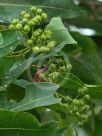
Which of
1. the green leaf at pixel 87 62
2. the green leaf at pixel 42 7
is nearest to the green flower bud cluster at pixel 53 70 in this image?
the green leaf at pixel 42 7

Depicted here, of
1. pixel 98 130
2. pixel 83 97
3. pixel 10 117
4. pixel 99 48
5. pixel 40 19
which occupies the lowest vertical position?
pixel 98 130

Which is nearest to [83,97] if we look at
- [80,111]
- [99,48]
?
[80,111]

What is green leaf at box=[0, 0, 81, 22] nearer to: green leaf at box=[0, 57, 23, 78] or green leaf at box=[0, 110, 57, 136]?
green leaf at box=[0, 57, 23, 78]

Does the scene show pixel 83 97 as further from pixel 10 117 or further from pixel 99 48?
pixel 99 48

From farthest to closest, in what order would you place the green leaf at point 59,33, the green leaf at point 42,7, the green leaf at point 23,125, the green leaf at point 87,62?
the green leaf at point 87,62, the green leaf at point 42,7, the green leaf at point 59,33, the green leaf at point 23,125

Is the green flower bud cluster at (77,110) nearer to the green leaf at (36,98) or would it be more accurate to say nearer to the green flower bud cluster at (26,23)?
the green leaf at (36,98)

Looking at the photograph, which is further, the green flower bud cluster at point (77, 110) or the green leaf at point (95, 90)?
the green leaf at point (95, 90)

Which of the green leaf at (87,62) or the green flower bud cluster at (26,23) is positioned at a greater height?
the green flower bud cluster at (26,23)
